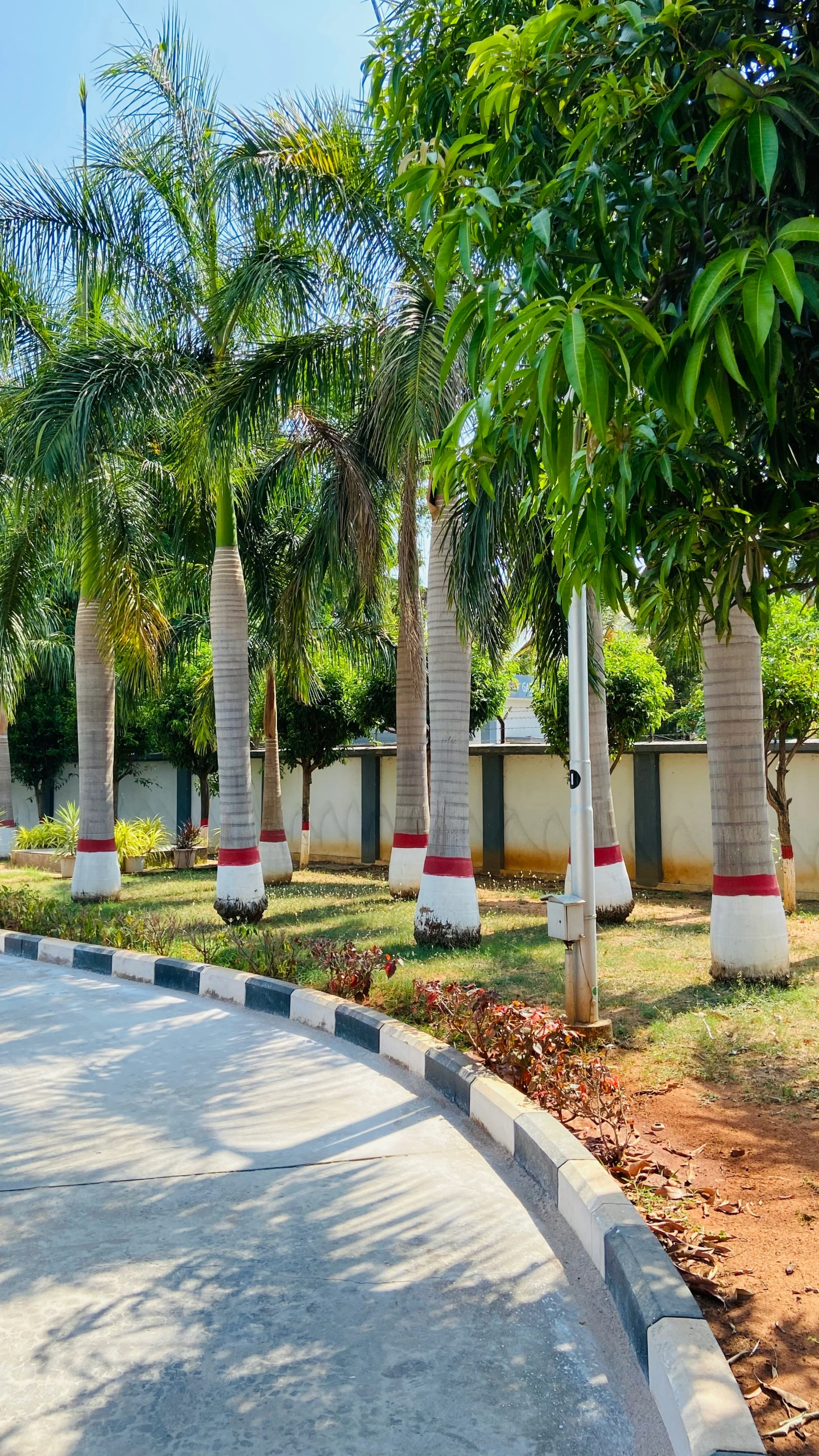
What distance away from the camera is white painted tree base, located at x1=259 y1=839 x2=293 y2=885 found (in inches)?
611

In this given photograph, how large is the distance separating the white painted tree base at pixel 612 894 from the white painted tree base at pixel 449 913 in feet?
5.53

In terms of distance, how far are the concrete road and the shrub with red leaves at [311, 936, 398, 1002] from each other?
1.37 metres

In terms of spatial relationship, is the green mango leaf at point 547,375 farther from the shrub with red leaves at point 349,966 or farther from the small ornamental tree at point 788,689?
the small ornamental tree at point 788,689

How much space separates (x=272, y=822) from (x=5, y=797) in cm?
Result: 1009

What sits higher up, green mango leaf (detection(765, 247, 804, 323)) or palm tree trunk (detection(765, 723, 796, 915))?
green mango leaf (detection(765, 247, 804, 323))

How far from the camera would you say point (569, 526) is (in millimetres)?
2980

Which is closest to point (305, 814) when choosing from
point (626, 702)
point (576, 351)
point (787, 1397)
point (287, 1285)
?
point (626, 702)

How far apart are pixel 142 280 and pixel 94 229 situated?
641mm

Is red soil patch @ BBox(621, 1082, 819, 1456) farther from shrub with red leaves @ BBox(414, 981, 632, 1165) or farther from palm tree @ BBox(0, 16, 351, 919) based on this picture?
palm tree @ BBox(0, 16, 351, 919)

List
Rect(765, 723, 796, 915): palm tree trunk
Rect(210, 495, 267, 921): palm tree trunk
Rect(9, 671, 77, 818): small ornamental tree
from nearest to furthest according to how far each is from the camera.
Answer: Rect(210, 495, 267, 921): palm tree trunk < Rect(765, 723, 796, 915): palm tree trunk < Rect(9, 671, 77, 818): small ornamental tree

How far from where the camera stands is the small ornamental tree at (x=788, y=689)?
10906mm

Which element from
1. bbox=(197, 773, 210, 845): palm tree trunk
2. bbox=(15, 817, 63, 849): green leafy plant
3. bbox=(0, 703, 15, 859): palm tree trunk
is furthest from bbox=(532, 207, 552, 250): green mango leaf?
bbox=(0, 703, 15, 859): palm tree trunk

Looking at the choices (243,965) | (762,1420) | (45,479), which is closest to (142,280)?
(45,479)

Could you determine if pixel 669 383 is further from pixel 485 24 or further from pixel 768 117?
pixel 485 24
